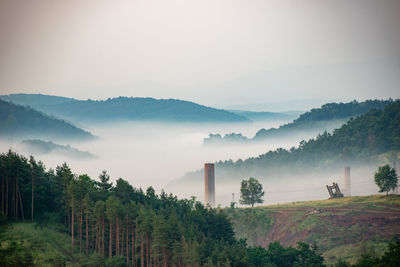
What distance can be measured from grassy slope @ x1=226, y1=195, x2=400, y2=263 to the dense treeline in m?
26.6

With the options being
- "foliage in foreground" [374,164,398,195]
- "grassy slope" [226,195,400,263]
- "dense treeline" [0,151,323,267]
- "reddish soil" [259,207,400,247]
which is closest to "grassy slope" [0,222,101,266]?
"dense treeline" [0,151,323,267]

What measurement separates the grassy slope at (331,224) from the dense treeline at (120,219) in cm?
2658

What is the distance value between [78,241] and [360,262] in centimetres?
5050

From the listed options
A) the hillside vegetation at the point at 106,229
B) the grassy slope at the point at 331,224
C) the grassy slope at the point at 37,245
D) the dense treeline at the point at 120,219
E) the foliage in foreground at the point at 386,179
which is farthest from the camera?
the foliage in foreground at the point at 386,179

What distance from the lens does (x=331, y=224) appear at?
6855 inches

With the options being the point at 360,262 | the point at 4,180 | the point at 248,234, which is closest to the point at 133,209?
the point at 4,180

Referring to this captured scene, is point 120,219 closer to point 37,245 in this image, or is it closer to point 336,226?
point 37,245

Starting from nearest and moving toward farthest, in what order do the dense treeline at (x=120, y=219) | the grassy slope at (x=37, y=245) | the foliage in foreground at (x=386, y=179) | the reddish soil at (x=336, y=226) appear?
the grassy slope at (x=37, y=245) < the dense treeline at (x=120, y=219) < the reddish soil at (x=336, y=226) < the foliage in foreground at (x=386, y=179)

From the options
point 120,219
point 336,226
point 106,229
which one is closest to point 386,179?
point 336,226

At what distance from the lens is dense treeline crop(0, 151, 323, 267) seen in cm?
11738

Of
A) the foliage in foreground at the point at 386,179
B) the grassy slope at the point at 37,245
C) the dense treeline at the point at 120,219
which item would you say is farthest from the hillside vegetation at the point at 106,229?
the foliage in foreground at the point at 386,179

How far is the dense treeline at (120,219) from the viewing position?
117 metres

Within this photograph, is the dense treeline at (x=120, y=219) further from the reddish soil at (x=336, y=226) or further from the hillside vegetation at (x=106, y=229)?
the reddish soil at (x=336, y=226)

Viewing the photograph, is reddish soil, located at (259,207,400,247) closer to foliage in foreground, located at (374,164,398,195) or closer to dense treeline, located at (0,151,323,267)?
foliage in foreground, located at (374,164,398,195)
